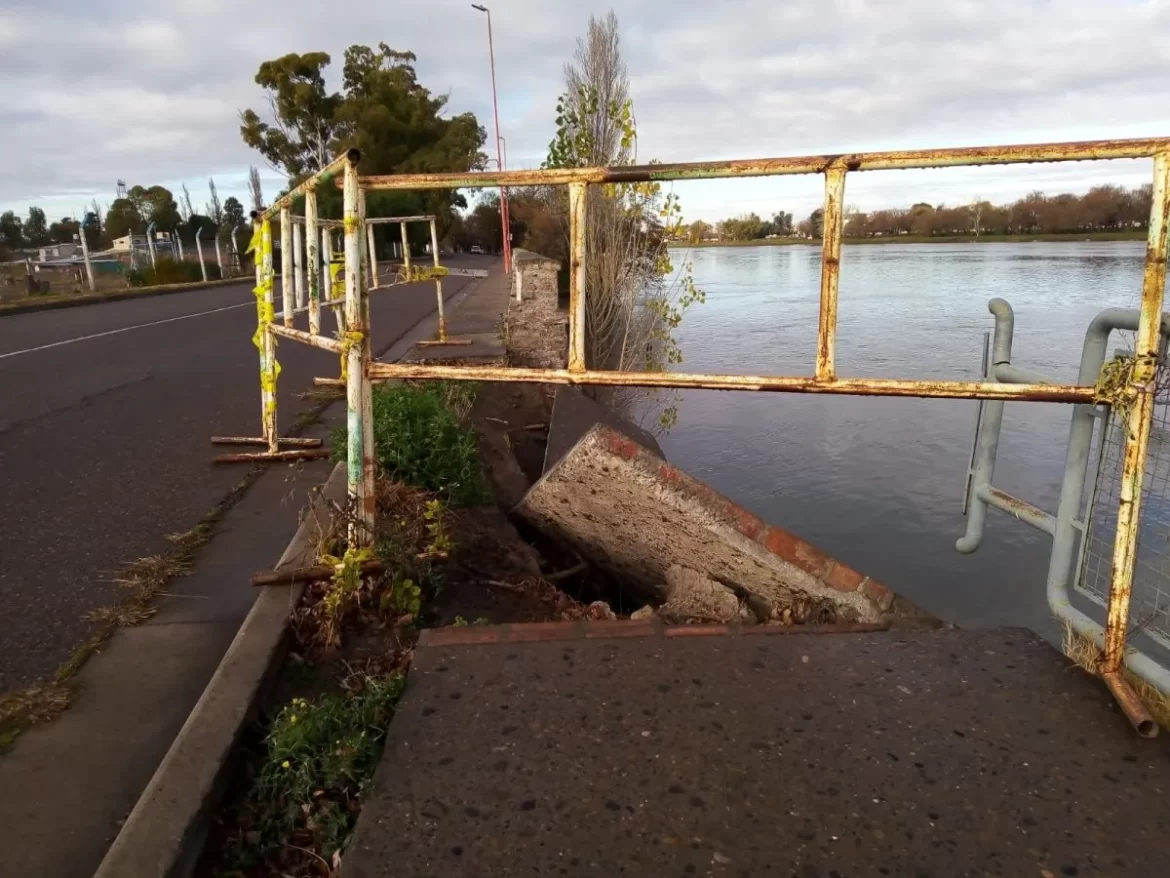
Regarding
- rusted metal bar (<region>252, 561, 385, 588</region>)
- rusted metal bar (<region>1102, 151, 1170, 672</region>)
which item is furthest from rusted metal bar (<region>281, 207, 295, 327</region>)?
rusted metal bar (<region>1102, 151, 1170, 672</region>)

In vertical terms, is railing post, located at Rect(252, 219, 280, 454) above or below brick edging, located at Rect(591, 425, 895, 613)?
above

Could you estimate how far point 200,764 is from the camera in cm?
200

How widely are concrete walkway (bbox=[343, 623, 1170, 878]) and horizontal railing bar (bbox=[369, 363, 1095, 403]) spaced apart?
78 centimetres

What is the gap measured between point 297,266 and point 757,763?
3.79m

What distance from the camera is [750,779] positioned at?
1945 mm

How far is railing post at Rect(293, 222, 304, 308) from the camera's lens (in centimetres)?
466

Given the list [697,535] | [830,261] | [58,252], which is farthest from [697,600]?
[58,252]

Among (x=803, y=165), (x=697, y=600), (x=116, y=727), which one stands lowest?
(x=697, y=600)

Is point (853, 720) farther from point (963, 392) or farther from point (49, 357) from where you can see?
point (49, 357)

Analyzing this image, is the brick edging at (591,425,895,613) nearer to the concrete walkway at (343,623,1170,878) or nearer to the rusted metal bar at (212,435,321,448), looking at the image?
the concrete walkway at (343,623,1170,878)

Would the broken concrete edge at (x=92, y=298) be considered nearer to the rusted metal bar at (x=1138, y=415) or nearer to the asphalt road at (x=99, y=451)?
the asphalt road at (x=99, y=451)

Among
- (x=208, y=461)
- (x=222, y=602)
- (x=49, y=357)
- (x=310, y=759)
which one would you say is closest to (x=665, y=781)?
(x=310, y=759)

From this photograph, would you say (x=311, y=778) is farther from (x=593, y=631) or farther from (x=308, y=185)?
(x=308, y=185)

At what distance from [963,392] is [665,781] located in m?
1.43
